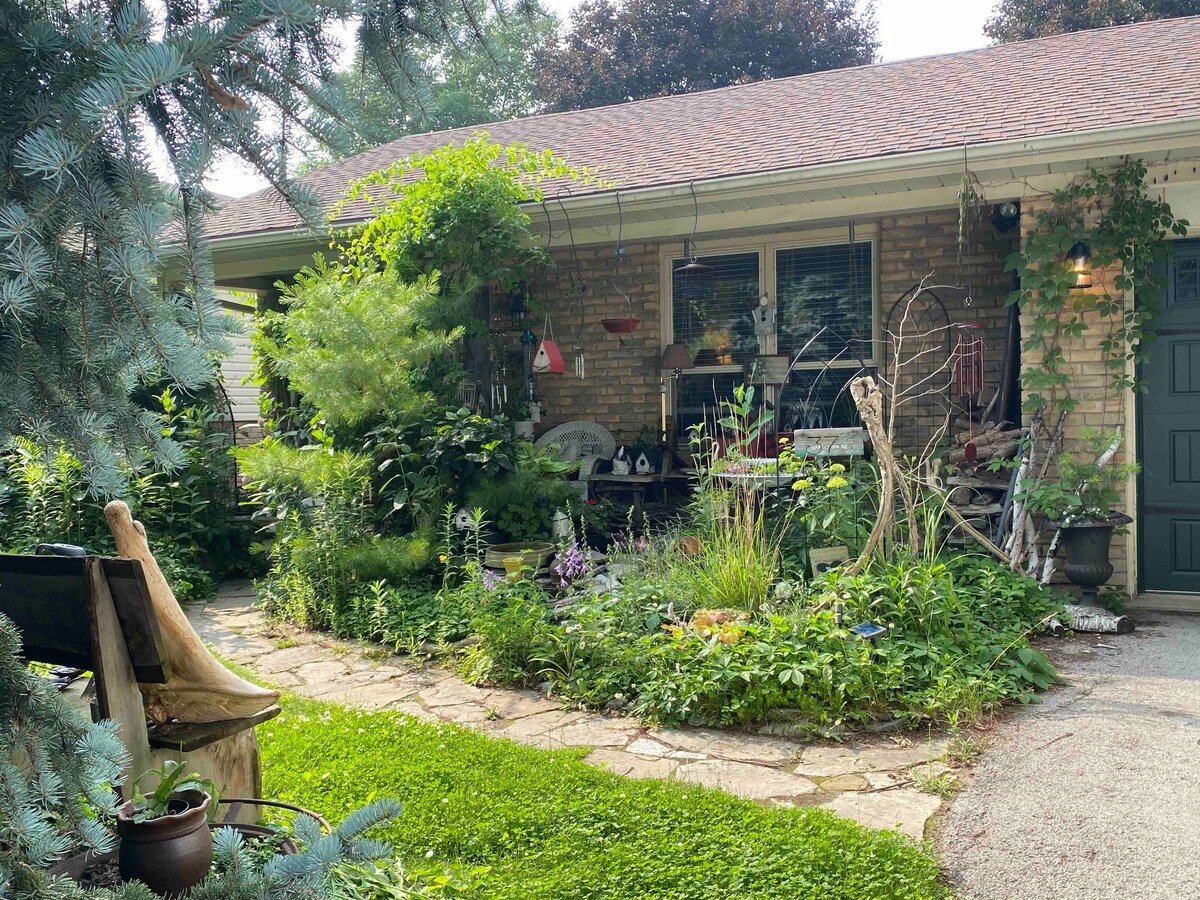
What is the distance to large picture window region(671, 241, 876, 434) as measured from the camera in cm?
801

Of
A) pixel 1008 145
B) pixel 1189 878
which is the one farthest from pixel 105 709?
pixel 1008 145

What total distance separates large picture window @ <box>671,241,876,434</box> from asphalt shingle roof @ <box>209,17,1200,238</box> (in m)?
0.96

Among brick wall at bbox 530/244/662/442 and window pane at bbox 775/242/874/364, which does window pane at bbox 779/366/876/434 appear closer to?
window pane at bbox 775/242/874/364

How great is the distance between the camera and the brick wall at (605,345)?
8633 mm

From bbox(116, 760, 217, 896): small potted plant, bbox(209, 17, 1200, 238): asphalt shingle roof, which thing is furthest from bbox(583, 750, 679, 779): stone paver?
bbox(209, 17, 1200, 238): asphalt shingle roof

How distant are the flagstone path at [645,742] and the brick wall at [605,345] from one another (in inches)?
145

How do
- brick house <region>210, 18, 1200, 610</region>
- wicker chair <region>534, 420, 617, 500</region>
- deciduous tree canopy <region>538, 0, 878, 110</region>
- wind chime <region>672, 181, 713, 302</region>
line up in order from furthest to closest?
deciduous tree canopy <region>538, 0, 878, 110</region>, wicker chair <region>534, 420, 617, 500</region>, wind chime <region>672, 181, 713, 302</region>, brick house <region>210, 18, 1200, 610</region>

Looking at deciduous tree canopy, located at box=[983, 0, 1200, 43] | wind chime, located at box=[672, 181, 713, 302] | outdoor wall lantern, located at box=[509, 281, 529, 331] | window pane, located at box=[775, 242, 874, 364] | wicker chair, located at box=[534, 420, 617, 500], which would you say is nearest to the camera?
window pane, located at box=[775, 242, 874, 364]

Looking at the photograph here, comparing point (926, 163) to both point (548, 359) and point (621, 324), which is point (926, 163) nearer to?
point (621, 324)

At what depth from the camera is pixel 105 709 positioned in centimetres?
259

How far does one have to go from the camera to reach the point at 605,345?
8.78m

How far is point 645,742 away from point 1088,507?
356cm

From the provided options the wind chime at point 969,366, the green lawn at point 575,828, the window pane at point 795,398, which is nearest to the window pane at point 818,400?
the window pane at point 795,398

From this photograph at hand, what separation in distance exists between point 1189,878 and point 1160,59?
270 inches
